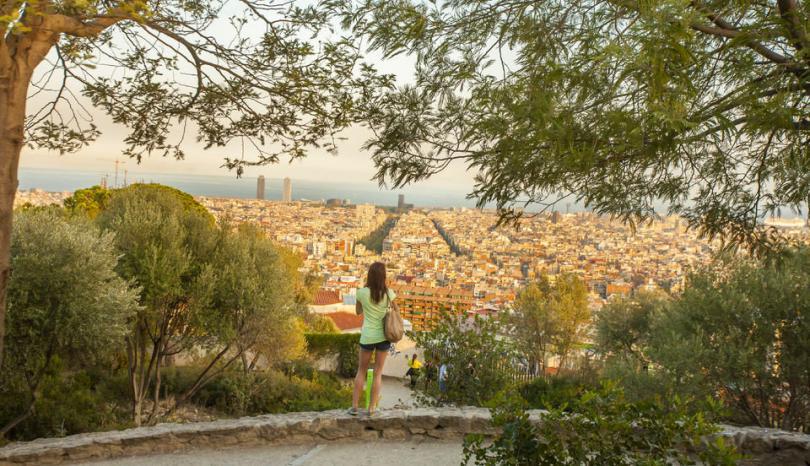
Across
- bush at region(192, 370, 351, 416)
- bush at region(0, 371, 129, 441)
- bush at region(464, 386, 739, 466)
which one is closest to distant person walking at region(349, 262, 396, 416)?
bush at region(464, 386, 739, 466)

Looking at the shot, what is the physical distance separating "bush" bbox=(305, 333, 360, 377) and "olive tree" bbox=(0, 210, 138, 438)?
42.5 ft

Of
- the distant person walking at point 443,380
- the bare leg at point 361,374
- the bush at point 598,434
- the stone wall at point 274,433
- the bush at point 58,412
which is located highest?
the bush at point 598,434

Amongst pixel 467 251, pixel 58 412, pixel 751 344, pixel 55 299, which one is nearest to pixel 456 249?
pixel 467 251

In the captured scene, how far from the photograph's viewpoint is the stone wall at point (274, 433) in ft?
16.4

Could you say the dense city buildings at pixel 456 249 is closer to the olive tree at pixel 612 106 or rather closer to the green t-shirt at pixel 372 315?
the green t-shirt at pixel 372 315

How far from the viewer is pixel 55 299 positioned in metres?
6.82

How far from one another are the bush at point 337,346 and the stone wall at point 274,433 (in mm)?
14699

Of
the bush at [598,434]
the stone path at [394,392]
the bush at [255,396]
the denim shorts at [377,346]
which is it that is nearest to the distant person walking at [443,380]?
the denim shorts at [377,346]

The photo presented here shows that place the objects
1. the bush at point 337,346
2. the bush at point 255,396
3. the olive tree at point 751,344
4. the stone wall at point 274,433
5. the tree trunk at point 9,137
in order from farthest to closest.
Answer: the bush at point 337,346, the bush at point 255,396, the olive tree at point 751,344, the stone wall at point 274,433, the tree trunk at point 9,137

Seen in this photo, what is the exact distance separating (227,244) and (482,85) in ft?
22.9

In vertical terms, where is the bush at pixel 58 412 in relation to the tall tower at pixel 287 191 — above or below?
below

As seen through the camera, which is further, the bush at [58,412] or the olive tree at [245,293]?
the olive tree at [245,293]

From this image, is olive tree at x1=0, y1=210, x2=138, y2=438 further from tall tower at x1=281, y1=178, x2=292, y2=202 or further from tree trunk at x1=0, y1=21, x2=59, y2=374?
tall tower at x1=281, y1=178, x2=292, y2=202

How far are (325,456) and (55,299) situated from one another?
13.0 feet
